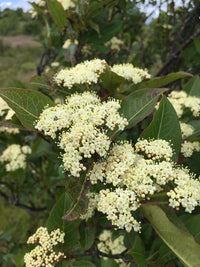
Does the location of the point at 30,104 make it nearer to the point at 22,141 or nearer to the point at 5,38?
the point at 22,141

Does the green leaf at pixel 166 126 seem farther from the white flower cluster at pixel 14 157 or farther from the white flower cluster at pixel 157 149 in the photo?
the white flower cluster at pixel 14 157

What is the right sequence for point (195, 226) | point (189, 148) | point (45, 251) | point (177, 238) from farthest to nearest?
point (189, 148)
point (45, 251)
point (195, 226)
point (177, 238)

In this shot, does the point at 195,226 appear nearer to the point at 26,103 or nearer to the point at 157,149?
the point at 157,149

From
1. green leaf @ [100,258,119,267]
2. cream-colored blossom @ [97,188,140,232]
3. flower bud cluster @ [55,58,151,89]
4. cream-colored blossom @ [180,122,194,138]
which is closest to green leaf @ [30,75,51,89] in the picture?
flower bud cluster @ [55,58,151,89]

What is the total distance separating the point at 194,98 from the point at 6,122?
1.41 metres

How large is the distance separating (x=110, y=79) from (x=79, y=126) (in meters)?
0.54

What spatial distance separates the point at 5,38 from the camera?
17.2 m

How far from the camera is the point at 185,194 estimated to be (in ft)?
3.29

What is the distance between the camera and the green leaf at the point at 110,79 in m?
1.49

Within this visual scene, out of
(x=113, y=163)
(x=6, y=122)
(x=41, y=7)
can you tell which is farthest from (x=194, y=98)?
(x=41, y=7)

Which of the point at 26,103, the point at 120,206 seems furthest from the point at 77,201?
the point at 26,103

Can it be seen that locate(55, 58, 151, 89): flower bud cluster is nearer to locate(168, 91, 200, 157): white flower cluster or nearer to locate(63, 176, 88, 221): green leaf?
locate(168, 91, 200, 157): white flower cluster

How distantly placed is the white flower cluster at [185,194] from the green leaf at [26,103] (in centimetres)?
76

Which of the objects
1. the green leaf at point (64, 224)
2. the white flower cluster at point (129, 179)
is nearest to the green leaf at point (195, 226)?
the white flower cluster at point (129, 179)
